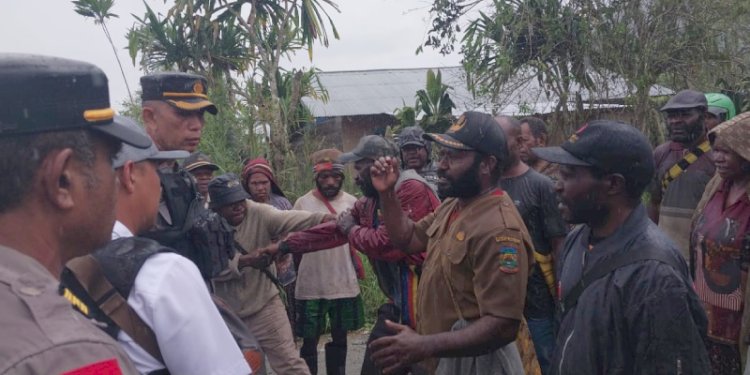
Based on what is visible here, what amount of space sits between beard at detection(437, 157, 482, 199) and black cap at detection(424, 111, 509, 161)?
0.24ft

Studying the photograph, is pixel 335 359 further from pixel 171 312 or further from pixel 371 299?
pixel 171 312

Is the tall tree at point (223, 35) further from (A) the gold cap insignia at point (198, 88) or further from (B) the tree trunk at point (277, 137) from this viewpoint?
(A) the gold cap insignia at point (198, 88)

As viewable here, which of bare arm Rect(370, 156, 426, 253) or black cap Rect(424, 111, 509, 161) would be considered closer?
black cap Rect(424, 111, 509, 161)

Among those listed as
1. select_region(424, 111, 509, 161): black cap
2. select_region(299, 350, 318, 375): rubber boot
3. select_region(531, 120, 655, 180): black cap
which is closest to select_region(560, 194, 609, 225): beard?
select_region(531, 120, 655, 180): black cap

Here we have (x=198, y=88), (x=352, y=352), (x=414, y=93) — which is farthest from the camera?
(x=414, y=93)

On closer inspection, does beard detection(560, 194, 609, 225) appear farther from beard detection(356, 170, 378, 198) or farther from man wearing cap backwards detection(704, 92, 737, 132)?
man wearing cap backwards detection(704, 92, 737, 132)

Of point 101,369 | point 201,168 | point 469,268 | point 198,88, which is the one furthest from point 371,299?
point 101,369

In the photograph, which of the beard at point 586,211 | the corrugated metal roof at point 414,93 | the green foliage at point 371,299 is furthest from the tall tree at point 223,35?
the beard at point 586,211

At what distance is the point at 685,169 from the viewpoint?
5.75 meters

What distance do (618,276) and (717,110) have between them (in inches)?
175

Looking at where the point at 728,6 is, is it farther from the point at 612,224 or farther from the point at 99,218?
the point at 99,218

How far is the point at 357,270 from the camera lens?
6832mm

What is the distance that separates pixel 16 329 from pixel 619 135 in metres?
2.30

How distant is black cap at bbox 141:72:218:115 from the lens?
3.99 meters
